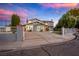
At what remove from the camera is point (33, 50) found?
367 centimetres

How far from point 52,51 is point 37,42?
25 centimetres

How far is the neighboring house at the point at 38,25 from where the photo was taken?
12.3 ft

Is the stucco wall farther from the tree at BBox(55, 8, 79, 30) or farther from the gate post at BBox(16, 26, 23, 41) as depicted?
the tree at BBox(55, 8, 79, 30)

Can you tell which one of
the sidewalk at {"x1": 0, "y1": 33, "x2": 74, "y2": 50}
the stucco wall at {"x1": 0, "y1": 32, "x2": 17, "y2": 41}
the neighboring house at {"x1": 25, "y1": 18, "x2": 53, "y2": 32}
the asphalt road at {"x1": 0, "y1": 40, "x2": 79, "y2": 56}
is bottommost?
A: the asphalt road at {"x1": 0, "y1": 40, "x2": 79, "y2": 56}

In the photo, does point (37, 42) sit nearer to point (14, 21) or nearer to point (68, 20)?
point (14, 21)

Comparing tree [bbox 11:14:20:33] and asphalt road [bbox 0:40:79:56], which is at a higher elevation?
tree [bbox 11:14:20:33]

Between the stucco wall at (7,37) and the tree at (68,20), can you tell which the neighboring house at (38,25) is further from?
the stucco wall at (7,37)

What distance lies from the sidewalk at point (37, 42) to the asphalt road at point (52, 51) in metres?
0.06

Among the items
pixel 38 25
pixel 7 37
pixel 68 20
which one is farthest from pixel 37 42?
pixel 68 20

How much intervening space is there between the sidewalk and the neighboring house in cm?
9

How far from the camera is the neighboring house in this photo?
147 inches

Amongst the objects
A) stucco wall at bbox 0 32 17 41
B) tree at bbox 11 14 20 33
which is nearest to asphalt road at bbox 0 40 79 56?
stucco wall at bbox 0 32 17 41

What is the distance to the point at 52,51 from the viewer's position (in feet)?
12.0

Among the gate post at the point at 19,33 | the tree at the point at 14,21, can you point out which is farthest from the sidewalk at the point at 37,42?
the tree at the point at 14,21
